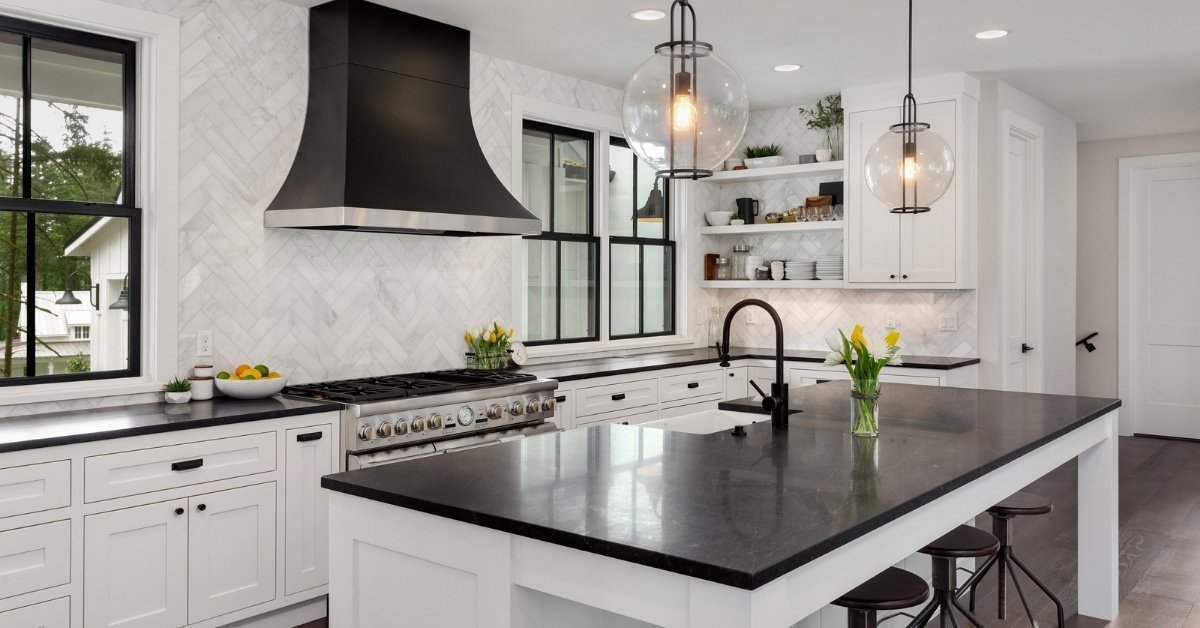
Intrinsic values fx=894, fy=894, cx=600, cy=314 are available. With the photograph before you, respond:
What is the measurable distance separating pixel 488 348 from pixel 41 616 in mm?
2441

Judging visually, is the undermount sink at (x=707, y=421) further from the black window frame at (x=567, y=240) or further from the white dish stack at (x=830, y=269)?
the white dish stack at (x=830, y=269)

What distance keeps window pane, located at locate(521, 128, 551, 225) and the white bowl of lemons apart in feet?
6.72

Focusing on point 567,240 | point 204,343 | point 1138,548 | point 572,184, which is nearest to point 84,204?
point 204,343

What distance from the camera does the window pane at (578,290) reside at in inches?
225

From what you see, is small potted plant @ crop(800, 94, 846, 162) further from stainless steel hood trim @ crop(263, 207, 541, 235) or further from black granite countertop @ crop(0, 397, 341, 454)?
black granite countertop @ crop(0, 397, 341, 454)

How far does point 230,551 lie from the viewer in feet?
11.0

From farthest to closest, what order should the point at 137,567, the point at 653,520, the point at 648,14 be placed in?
the point at 648,14 → the point at 137,567 → the point at 653,520

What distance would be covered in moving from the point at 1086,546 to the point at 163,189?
4067 millimetres

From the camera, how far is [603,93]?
585cm

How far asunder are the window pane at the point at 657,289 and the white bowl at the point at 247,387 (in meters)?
3.13

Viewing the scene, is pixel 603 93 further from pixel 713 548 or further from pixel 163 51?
pixel 713 548

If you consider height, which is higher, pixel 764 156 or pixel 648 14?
pixel 648 14

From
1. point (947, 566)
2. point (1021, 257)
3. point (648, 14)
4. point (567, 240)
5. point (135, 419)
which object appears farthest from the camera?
point (1021, 257)

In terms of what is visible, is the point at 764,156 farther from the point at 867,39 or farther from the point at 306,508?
the point at 306,508
